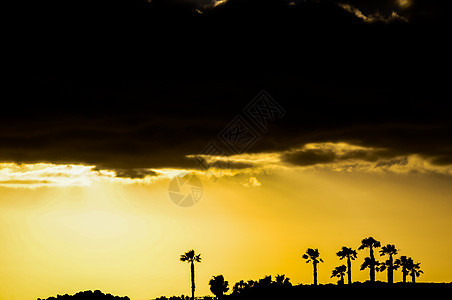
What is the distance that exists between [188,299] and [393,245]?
48946mm

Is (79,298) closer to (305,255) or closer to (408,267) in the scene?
(305,255)

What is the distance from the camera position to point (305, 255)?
175 metres

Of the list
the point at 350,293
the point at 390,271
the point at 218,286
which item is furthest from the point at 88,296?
the point at 390,271

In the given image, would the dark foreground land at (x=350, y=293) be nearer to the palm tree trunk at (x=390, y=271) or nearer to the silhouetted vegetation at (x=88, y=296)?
the silhouetted vegetation at (x=88, y=296)

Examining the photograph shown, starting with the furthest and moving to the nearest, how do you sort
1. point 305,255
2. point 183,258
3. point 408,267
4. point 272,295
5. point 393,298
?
point 408,267
point 305,255
point 183,258
point 272,295
point 393,298

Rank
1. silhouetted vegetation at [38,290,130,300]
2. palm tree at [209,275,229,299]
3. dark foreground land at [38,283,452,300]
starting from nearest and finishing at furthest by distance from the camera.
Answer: dark foreground land at [38,283,452,300] < silhouetted vegetation at [38,290,130,300] < palm tree at [209,275,229,299]

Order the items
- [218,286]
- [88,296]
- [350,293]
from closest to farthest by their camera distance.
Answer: [350,293] < [88,296] < [218,286]

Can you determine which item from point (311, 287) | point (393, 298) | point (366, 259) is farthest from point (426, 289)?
point (366, 259)

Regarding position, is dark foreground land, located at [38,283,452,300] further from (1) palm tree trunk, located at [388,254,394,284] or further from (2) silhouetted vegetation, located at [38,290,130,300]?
(1) palm tree trunk, located at [388,254,394,284]

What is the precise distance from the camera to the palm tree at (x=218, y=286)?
163250 millimetres

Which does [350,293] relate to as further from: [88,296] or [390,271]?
[88,296]

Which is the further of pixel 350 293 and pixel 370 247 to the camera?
pixel 370 247

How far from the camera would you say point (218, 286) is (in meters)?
164

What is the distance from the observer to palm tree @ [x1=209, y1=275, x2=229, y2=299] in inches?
6427
